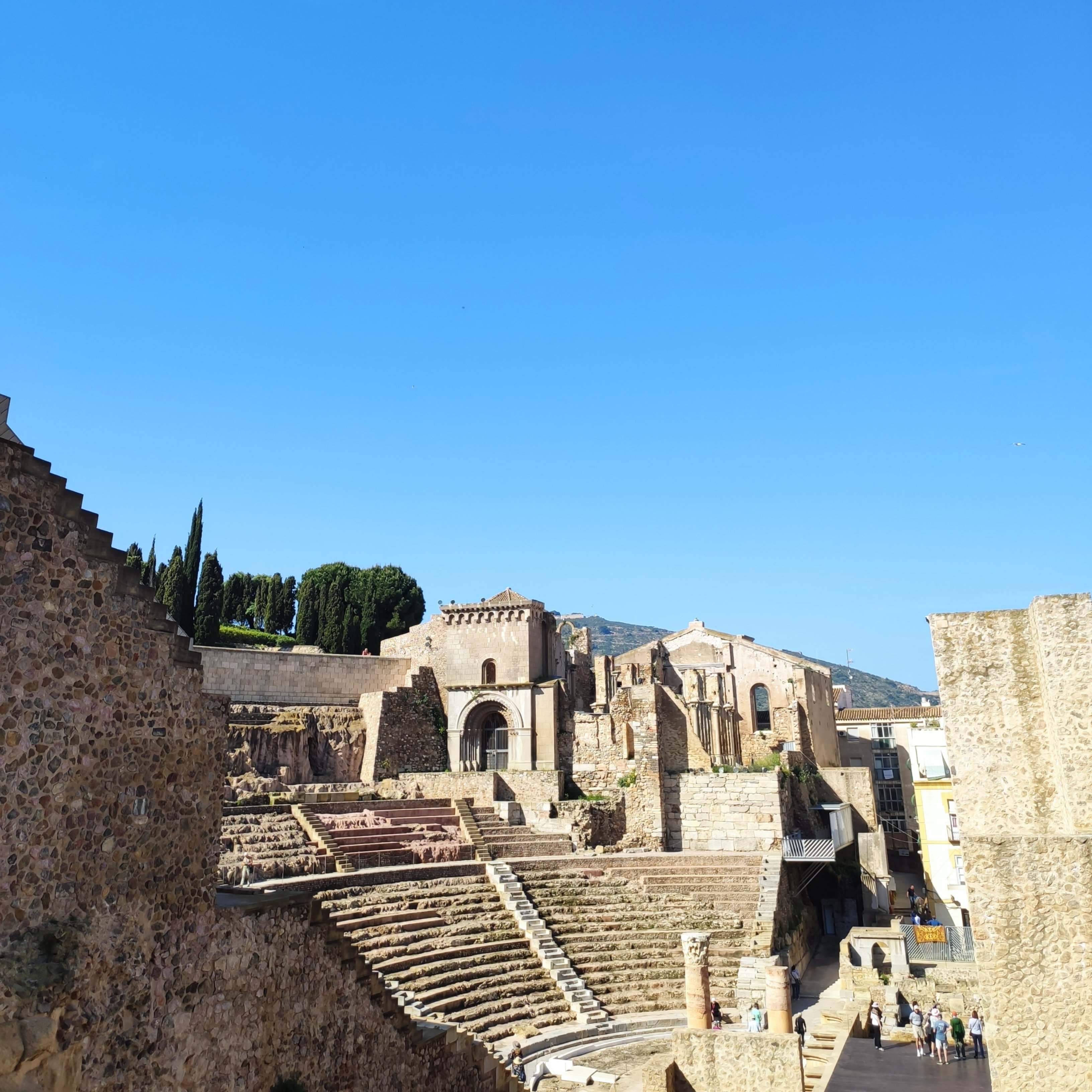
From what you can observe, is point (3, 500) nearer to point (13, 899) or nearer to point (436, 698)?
point (13, 899)

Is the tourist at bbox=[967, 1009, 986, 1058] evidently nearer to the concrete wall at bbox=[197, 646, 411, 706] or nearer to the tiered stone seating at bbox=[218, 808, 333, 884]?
the tiered stone seating at bbox=[218, 808, 333, 884]

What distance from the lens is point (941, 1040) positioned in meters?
14.7

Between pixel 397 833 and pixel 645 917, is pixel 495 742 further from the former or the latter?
pixel 645 917

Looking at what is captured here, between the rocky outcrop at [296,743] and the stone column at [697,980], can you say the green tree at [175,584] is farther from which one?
the stone column at [697,980]

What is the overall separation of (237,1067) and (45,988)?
240 centimetres

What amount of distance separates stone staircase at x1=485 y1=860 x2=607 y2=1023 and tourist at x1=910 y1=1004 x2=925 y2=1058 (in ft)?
19.3

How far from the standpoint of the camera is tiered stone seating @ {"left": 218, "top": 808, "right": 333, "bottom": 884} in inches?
769

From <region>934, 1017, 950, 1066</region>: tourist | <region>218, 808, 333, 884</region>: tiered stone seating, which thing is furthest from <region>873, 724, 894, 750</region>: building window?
<region>218, 808, 333, 884</region>: tiered stone seating

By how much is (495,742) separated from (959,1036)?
19.6 metres

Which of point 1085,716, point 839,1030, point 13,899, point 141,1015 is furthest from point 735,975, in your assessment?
point 13,899

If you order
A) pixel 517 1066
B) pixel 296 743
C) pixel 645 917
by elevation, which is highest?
pixel 296 743

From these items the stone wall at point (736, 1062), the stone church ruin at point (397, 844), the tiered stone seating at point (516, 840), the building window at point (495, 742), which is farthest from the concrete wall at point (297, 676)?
the stone wall at point (736, 1062)

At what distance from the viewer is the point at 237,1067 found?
7.73 metres

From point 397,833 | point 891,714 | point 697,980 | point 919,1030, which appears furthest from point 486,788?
point 891,714
